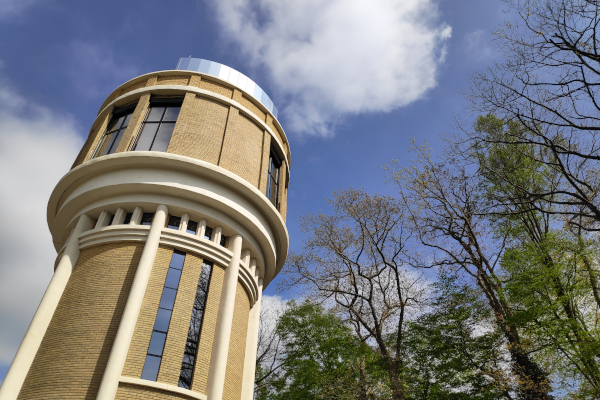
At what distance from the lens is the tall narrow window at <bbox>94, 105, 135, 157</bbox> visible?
1706 centimetres

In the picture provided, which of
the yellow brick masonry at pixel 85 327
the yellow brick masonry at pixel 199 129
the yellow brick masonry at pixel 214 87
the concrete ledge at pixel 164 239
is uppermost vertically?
the yellow brick masonry at pixel 214 87

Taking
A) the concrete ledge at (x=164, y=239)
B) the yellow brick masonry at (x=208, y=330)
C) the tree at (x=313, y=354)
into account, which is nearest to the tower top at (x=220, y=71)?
the concrete ledge at (x=164, y=239)

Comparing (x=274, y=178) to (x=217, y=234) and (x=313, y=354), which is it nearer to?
(x=217, y=234)

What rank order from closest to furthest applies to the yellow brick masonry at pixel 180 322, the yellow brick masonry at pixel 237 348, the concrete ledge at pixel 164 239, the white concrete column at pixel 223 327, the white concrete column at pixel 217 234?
the yellow brick masonry at pixel 180 322 < the white concrete column at pixel 223 327 < the yellow brick masonry at pixel 237 348 < the concrete ledge at pixel 164 239 < the white concrete column at pixel 217 234

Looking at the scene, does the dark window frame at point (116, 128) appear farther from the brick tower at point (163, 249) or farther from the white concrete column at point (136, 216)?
the white concrete column at point (136, 216)

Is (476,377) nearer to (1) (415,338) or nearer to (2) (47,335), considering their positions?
(1) (415,338)

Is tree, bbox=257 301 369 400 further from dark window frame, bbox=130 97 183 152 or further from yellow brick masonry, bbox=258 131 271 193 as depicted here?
dark window frame, bbox=130 97 183 152

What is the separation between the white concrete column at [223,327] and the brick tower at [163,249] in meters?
0.04

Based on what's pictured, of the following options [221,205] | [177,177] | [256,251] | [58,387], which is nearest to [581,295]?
[256,251]

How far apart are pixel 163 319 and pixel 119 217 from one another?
4380 millimetres

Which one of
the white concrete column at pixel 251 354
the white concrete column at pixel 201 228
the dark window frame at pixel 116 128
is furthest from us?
the dark window frame at pixel 116 128

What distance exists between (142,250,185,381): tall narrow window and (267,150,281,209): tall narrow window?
249 inches

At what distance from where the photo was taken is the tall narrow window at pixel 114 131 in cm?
1706

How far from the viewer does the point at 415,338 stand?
23203mm
